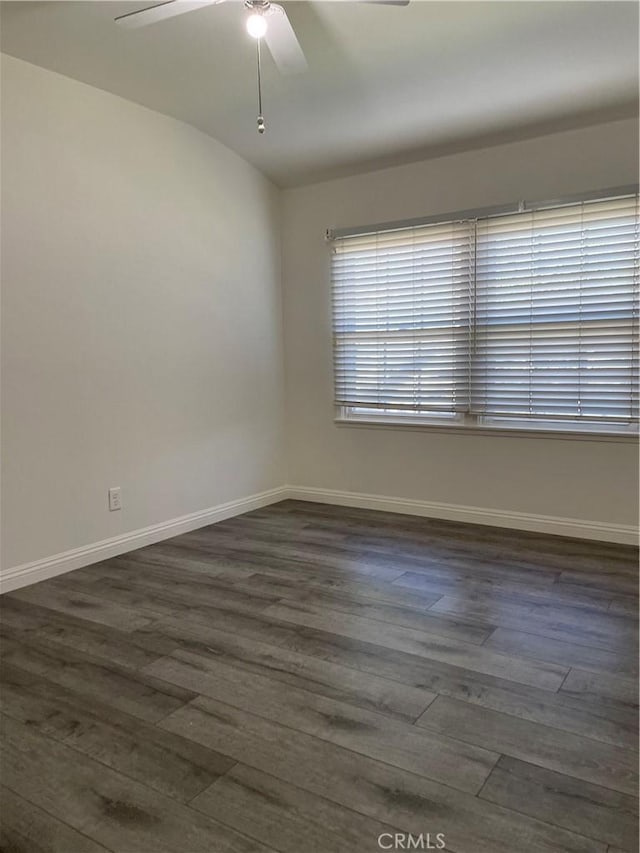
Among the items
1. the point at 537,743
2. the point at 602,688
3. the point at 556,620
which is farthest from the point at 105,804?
the point at 556,620

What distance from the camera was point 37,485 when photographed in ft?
10.5

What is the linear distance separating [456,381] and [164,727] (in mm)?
2941

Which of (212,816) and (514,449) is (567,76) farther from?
(212,816)

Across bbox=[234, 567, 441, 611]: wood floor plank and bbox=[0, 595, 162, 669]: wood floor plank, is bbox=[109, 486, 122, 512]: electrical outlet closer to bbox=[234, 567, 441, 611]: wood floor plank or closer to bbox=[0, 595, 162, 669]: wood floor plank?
bbox=[0, 595, 162, 669]: wood floor plank

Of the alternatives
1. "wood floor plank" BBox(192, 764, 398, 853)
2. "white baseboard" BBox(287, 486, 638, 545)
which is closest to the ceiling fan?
"wood floor plank" BBox(192, 764, 398, 853)

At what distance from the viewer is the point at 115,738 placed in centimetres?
186

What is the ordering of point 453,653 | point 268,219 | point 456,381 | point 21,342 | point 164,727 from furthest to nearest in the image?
point 268,219 → point 456,381 → point 21,342 → point 453,653 → point 164,727

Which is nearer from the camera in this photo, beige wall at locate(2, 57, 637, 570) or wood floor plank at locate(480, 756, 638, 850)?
wood floor plank at locate(480, 756, 638, 850)

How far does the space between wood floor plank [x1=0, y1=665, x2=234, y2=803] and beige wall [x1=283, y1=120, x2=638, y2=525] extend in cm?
282

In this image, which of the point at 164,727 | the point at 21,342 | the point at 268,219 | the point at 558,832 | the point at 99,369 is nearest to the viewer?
the point at 558,832

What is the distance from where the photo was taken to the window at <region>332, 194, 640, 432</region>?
3.62 m

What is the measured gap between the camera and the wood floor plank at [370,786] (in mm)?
1454

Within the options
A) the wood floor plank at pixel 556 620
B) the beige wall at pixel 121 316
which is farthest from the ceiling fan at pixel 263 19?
the wood floor plank at pixel 556 620

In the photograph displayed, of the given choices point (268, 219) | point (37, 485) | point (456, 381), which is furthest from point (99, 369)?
point (456, 381)
